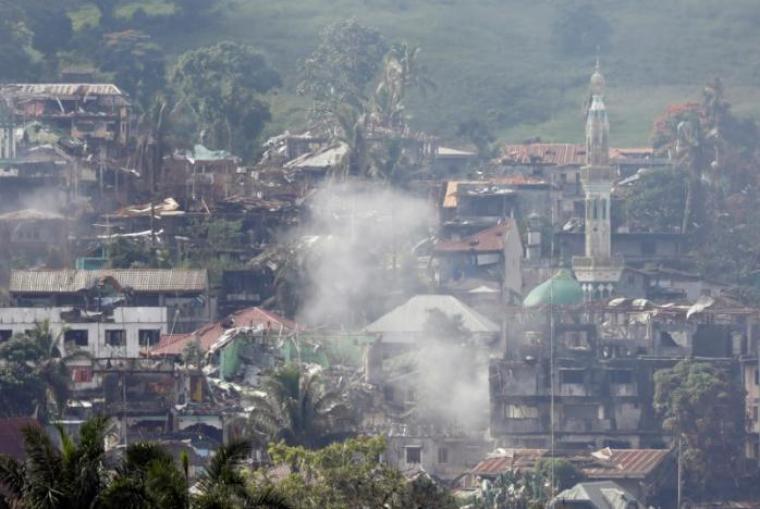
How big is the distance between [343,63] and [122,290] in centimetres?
5912

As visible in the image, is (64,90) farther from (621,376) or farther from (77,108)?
(621,376)

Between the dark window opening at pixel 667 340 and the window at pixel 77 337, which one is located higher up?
the window at pixel 77 337

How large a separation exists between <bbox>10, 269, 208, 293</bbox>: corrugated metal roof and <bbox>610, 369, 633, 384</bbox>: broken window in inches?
663

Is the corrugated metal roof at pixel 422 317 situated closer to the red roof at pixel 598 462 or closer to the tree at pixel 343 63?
the red roof at pixel 598 462

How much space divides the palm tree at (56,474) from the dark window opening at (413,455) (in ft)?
195

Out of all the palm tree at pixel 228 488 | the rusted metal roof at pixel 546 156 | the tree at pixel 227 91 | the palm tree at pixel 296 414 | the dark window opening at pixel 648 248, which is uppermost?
the palm tree at pixel 228 488

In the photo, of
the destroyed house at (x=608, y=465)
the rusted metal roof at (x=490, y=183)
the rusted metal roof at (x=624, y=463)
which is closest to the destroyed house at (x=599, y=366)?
the destroyed house at (x=608, y=465)

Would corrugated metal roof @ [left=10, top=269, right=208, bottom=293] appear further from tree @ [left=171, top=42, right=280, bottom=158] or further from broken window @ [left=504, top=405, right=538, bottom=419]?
tree @ [left=171, top=42, right=280, bottom=158]

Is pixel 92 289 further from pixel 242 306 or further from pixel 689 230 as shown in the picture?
pixel 689 230

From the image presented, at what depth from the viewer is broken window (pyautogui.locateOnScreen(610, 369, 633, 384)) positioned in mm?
120625

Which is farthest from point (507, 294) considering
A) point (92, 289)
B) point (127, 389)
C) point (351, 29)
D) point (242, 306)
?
point (351, 29)

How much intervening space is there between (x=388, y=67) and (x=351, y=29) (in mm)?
19139

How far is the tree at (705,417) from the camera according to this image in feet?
373

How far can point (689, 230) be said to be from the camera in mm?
153250
